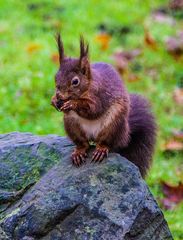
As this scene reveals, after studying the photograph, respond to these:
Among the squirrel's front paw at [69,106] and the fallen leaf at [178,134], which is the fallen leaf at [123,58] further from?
the squirrel's front paw at [69,106]

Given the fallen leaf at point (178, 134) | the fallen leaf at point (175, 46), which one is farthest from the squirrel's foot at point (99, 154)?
the fallen leaf at point (175, 46)

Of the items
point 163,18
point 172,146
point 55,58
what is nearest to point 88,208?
point 172,146

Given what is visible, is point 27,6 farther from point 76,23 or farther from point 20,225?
point 20,225

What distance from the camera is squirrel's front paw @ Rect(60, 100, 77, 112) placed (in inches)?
127

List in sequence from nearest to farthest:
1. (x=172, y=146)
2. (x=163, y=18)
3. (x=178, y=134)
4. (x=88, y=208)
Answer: (x=88, y=208), (x=172, y=146), (x=178, y=134), (x=163, y=18)

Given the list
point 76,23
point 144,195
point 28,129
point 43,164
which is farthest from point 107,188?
point 76,23

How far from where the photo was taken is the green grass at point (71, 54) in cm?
537

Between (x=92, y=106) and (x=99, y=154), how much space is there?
9.4 inches

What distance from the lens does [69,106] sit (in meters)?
3.25

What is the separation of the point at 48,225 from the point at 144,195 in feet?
1.51

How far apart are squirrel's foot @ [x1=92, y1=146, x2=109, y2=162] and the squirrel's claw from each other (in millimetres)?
55

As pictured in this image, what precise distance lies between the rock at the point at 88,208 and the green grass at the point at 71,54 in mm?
1051

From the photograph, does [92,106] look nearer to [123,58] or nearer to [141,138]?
[141,138]

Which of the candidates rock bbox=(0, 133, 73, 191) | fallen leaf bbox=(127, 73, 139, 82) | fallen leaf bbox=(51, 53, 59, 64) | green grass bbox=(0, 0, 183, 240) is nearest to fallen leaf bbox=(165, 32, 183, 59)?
green grass bbox=(0, 0, 183, 240)
